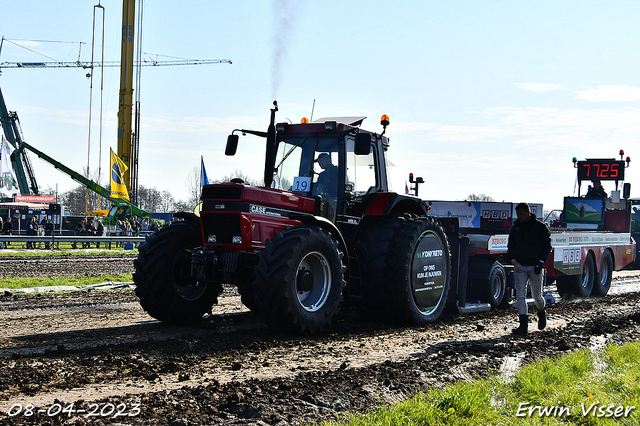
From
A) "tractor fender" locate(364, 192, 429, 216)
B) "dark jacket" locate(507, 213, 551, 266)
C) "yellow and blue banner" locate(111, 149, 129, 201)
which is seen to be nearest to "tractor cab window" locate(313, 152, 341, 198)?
"tractor fender" locate(364, 192, 429, 216)

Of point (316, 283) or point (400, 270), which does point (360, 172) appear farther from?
point (316, 283)

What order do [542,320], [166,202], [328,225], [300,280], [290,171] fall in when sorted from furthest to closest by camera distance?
1. [166,202]
2. [542,320]
3. [290,171]
4. [328,225]
5. [300,280]

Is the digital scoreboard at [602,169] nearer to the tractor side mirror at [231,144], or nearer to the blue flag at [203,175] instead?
the blue flag at [203,175]

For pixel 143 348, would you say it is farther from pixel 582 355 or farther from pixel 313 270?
pixel 582 355

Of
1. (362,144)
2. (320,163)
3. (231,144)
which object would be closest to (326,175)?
(320,163)

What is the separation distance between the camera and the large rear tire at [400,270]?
29.5 feet

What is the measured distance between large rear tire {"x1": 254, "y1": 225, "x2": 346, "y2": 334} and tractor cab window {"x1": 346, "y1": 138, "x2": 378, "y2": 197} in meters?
1.39

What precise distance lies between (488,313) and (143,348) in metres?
6.32

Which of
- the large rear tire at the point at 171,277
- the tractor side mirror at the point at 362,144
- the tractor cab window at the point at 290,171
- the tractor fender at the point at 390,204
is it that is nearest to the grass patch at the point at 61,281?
the large rear tire at the point at 171,277

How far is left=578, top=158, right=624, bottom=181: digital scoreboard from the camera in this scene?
19.6 metres

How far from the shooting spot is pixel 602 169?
781 inches

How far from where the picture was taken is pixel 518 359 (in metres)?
7.04

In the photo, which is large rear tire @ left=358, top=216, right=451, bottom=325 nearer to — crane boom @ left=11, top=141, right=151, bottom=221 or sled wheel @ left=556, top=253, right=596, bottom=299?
sled wheel @ left=556, top=253, right=596, bottom=299

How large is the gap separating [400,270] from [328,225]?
1.26 metres
